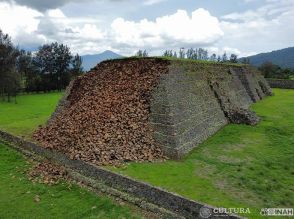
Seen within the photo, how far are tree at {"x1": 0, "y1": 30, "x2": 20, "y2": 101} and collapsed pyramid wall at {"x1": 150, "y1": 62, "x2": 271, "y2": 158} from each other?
2808 centimetres

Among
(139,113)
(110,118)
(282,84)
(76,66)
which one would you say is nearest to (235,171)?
(139,113)

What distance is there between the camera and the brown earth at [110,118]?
1277 cm

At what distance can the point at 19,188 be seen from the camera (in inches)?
467

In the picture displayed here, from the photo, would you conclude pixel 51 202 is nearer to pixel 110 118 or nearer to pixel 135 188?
pixel 135 188

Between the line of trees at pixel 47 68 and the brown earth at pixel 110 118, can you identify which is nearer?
the brown earth at pixel 110 118

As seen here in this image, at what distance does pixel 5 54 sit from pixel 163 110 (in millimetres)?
38087

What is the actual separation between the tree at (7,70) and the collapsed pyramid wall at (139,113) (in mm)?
23812

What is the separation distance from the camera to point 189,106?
15.2m

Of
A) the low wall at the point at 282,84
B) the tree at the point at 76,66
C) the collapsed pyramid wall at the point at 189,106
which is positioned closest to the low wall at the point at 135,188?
the collapsed pyramid wall at the point at 189,106

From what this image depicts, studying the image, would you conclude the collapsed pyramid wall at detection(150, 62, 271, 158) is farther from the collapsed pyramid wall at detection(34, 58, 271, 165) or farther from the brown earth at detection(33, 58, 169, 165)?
the brown earth at detection(33, 58, 169, 165)

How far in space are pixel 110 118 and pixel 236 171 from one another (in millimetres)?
6038

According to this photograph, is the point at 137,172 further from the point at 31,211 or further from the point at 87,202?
the point at 31,211

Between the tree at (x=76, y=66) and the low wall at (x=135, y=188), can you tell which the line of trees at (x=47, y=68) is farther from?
the low wall at (x=135, y=188)

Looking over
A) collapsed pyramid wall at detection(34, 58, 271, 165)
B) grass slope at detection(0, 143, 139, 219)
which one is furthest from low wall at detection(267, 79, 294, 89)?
grass slope at detection(0, 143, 139, 219)
